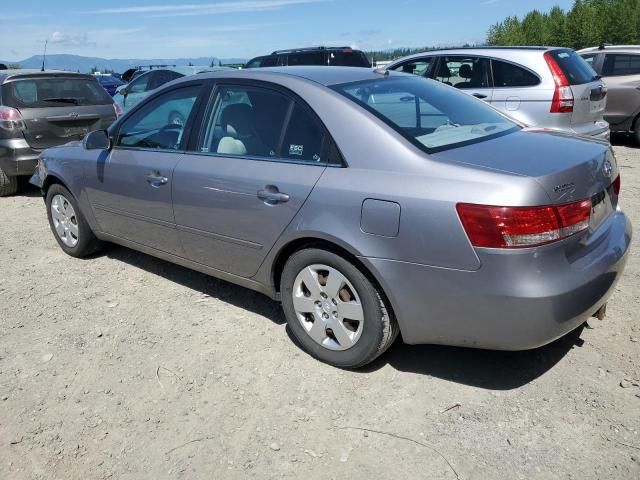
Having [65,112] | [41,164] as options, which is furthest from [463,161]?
[65,112]

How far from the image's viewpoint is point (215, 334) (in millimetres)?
3676

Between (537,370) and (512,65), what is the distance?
191 inches

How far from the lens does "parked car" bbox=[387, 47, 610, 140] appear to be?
21.5 feet

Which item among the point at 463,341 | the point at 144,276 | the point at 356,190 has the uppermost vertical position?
the point at 356,190

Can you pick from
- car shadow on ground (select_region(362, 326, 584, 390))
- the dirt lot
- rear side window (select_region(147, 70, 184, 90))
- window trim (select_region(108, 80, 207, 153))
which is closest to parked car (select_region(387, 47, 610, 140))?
the dirt lot

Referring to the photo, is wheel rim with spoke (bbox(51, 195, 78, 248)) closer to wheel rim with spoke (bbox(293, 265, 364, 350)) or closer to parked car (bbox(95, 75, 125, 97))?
wheel rim with spoke (bbox(293, 265, 364, 350))

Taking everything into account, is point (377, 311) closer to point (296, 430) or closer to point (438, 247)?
point (438, 247)

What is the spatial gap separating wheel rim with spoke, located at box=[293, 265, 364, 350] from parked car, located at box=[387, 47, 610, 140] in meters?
4.09

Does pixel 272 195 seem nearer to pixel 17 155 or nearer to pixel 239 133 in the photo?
pixel 239 133

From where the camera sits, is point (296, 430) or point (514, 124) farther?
point (514, 124)

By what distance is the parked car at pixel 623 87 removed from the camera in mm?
9609

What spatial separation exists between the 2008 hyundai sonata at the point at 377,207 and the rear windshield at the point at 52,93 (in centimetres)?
417

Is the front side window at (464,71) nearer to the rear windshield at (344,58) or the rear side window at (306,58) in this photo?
the rear windshield at (344,58)

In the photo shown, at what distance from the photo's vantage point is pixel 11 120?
285 inches
